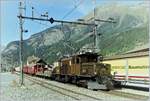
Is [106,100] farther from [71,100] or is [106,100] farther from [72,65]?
[72,65]

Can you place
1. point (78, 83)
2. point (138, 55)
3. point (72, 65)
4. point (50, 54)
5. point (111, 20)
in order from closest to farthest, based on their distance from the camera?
1. point (138, 55)
2. point (78, 83)
3. point (72, 65)
4. point (111, 20)
5. point (50, 54)

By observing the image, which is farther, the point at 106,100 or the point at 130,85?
the point at 130,85

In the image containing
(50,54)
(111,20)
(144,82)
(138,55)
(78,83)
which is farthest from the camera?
(50,54)

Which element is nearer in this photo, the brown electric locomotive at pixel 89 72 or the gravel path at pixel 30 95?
the gravel path at pixel 30 95

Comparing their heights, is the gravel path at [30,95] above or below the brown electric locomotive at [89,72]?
below

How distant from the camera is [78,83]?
29766 millimetres

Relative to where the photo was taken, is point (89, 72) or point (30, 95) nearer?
point (30, 95)

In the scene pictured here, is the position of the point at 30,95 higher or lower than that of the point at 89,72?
lower

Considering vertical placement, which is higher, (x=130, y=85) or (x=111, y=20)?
(x=111, y=20)

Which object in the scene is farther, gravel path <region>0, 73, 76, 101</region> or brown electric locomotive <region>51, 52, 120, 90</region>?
brown electric locomotive <region>51, 52, 120, 90</region>

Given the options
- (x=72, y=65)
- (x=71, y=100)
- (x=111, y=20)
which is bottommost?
(x=71, y=100)

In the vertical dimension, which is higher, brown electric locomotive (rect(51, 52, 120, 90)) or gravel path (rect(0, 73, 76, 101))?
brown electric locomotive (rect(51, 52, 120, 90))

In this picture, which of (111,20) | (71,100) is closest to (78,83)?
(111,20)

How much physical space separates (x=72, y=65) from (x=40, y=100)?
1340 cm
